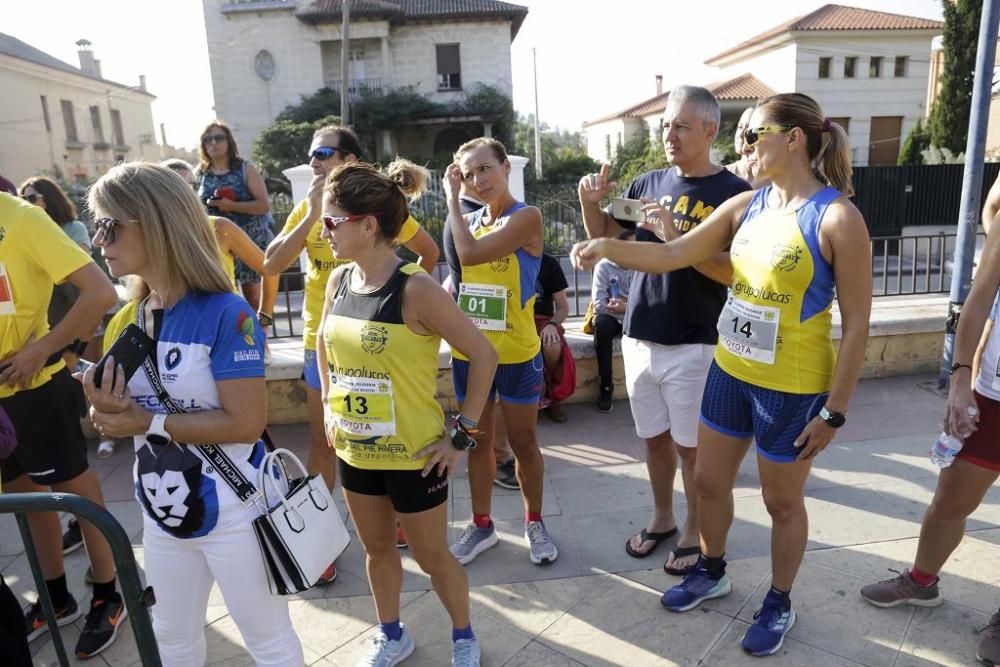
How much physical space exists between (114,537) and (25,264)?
157 cm

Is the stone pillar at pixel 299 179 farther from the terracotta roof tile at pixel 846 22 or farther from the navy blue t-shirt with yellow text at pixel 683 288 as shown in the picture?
the terracotta roof tile at pixel 846 22

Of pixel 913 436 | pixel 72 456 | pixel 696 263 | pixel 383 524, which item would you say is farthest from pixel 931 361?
pixel 72 456

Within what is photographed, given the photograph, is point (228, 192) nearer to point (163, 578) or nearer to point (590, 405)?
point (590, 405)

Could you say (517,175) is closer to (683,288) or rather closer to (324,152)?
(324,152)

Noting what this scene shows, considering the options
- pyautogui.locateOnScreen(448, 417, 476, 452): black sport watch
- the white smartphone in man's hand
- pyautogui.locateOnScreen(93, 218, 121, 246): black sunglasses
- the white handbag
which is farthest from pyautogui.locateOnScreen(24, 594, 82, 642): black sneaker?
the white smartphone in man's hand

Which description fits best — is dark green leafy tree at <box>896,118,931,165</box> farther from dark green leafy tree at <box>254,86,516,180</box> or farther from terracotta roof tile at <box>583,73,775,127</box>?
dark green leafy tree at <box>254,86,516,180</box>

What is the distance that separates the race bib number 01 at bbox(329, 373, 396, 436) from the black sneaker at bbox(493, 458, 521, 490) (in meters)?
1.96

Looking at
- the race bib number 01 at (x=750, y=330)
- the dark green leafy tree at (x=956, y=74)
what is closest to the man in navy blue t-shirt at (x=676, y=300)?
the race bib number 01 at (x=750, y=330)

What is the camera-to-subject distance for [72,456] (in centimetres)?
283

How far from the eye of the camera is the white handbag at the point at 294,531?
76.8 inches

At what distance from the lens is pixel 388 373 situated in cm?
224

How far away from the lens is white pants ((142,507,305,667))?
6.44 ft

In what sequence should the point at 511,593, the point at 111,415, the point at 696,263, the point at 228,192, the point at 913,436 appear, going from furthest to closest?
the point at 228,192
the point at 913,436
the point at 511,593
the point at 696,263
the point at 111,415

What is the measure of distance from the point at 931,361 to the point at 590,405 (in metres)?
3.06
